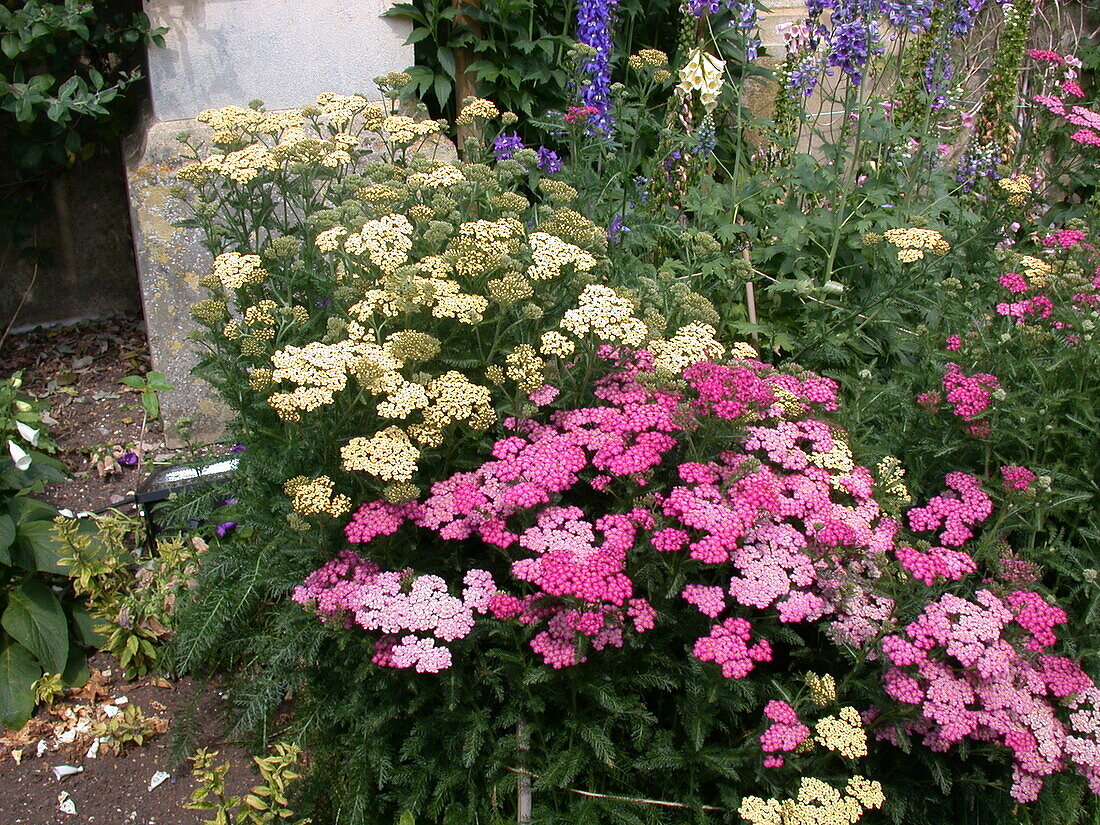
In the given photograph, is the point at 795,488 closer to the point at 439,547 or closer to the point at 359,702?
the point at 439,547

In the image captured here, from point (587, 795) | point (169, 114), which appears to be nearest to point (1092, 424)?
point (587, 795)

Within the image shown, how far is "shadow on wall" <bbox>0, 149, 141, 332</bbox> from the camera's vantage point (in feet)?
14.1

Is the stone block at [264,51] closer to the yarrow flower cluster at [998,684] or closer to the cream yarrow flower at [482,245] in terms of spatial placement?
the cream yarrow flower at [482,245]

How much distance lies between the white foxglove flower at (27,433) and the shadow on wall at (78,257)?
166cm

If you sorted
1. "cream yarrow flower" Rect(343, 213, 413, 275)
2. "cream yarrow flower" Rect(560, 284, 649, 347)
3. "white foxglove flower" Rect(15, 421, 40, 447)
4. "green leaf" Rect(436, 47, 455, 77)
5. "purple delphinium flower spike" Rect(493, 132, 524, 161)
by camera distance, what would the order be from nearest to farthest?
"cream yarrow flower" Rect(560, 284, 649, 347) < "cream yarrow flower" Rect(343, 213, 413, 275) < "white foxglove flower" Rect(15, 421, 40, 447) < "purple delphinium flower spike" Rect(493, 132, 524, 161) < "green leaf" Rect(436, 47, 455, 77)

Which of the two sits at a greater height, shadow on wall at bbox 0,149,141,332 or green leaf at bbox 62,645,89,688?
shadow on wall at bbox 0,149,141,332

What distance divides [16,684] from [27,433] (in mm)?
790

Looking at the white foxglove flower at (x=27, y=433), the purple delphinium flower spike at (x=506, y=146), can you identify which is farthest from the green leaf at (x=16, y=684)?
the purple delphinium flower spike at (x=506, y=146)

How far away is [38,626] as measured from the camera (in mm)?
2723

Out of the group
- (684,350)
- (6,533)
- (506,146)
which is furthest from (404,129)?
(6,533)

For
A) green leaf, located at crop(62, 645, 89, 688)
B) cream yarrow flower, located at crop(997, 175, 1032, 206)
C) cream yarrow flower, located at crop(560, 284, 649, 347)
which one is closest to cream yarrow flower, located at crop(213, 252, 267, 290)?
cream yarrow flower, located at crop(560, 284, 649, 347)

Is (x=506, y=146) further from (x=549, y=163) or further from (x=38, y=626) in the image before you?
(x=38, y=626)

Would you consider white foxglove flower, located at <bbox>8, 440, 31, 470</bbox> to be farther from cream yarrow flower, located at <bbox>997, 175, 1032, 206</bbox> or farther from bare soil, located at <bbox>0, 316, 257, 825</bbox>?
cream yarrow flower, located at <bbox>997, 175, 1032, 206</bbox>

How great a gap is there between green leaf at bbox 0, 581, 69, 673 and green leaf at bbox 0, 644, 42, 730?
0.10 ft
